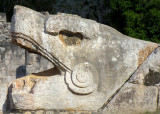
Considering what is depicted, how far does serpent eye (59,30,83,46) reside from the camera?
16.0 ft

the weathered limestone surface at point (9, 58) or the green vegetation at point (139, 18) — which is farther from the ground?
the green vegetation at point (139, 18)

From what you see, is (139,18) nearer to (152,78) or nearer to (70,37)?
(152,78)

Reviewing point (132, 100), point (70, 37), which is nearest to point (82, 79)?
point (70, 37)

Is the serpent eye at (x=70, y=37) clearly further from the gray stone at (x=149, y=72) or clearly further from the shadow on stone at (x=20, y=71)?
the shadow on stone at (x=20, y=71)

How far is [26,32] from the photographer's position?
4684 millimetres

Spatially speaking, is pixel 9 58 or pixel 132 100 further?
pixel 9 58

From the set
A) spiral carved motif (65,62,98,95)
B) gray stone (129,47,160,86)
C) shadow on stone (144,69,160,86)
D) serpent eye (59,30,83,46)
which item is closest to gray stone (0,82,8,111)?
spiral carved motif (65,62,98,95)

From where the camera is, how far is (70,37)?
491 centimetres

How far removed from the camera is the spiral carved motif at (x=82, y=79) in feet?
15.7

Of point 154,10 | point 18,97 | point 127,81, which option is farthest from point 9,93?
point 154,10

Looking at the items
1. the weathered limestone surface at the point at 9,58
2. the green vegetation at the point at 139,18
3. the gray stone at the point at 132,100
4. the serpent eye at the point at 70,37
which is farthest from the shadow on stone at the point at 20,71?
the gray stone at the point at 132,100

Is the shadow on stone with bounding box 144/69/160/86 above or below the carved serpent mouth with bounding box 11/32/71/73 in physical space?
below

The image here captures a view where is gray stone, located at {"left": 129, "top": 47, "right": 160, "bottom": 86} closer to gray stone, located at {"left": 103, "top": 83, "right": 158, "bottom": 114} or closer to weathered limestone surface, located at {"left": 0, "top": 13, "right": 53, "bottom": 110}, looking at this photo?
gray stone, located at {"left": 103, "top": 83, "right": 158, "bottom": 114}

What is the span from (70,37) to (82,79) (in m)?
0.57
